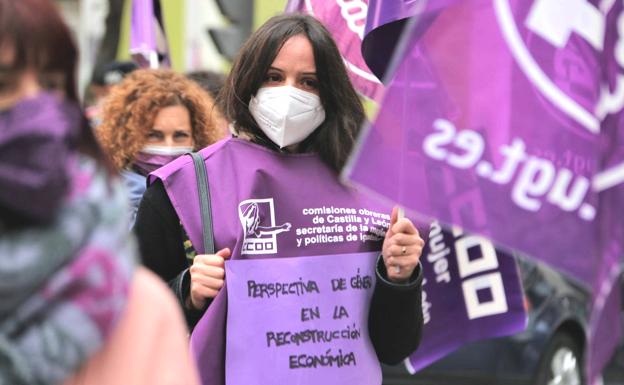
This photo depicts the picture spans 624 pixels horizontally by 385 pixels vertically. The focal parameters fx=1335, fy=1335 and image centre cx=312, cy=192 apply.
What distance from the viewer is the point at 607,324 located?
104 inches

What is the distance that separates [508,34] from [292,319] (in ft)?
3.55

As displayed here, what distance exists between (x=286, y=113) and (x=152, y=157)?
1451 mm

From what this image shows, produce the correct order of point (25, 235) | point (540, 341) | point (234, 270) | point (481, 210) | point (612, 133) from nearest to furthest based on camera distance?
point (25, 235)
point (481, 210)
point (612, 133)
point (234, 270)
point (540, 341)

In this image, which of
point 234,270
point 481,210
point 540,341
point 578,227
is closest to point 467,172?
point 481,210

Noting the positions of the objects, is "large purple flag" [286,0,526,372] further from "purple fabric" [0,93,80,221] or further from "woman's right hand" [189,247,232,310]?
"purple fabric" [0,93,80,221]

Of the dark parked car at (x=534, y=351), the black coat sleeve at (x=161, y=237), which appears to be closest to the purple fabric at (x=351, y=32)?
the black coat sleeve at (x=161, y=237)

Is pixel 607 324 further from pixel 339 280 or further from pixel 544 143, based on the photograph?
pixel 339 280

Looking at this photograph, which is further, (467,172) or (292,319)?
(292,319)

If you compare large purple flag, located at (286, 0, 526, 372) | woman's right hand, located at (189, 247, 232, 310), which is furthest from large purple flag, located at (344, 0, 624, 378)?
large purple flag, located at (286, 0, 526, 372)

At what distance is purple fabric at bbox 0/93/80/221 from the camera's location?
1796 mm

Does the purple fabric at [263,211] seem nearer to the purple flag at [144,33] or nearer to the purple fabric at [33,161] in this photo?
the purple fabric at [33,161]

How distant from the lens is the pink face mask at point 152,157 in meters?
4.87

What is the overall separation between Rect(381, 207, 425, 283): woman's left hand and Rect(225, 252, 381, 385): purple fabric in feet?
0.26

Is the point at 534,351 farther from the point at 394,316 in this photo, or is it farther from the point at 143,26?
the point at 394,316
